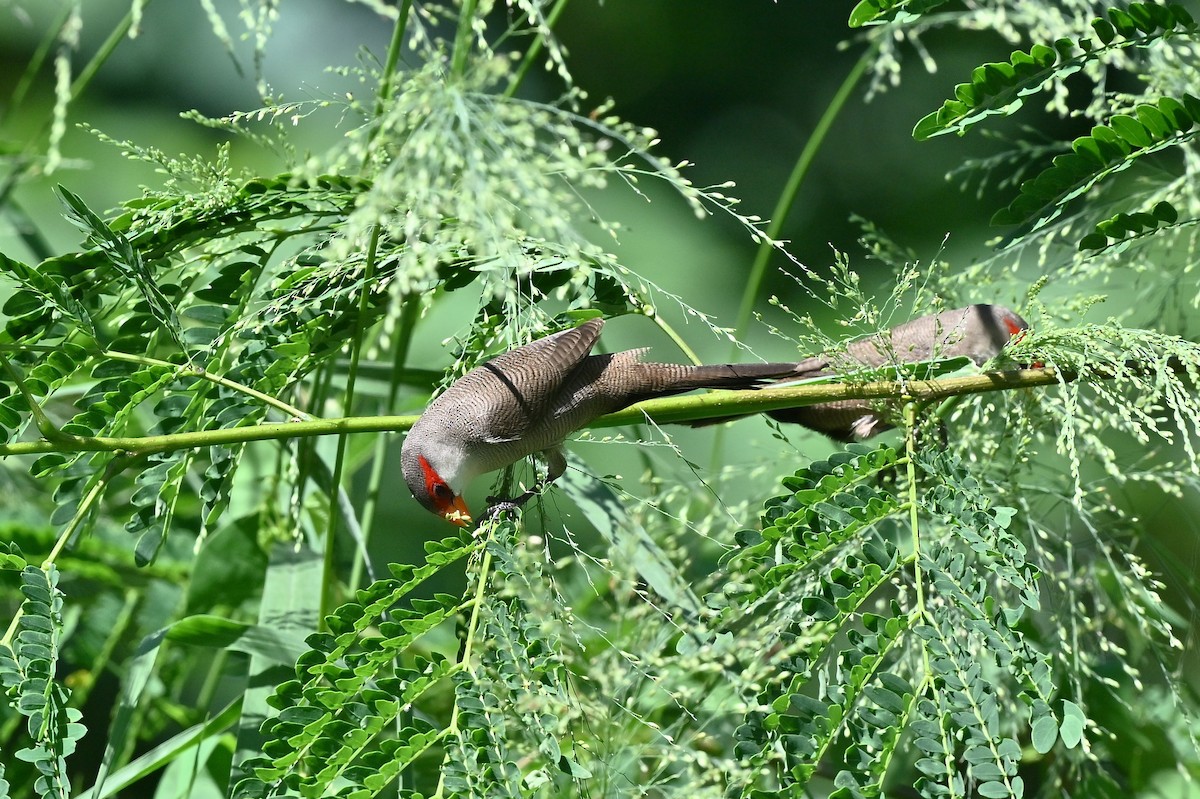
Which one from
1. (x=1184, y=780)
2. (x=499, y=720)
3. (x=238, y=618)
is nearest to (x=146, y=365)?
(x=499, y=720)

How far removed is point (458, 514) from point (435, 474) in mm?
49

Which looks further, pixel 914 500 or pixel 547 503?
pixel 547 503

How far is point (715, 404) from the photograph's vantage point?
38.9 inches


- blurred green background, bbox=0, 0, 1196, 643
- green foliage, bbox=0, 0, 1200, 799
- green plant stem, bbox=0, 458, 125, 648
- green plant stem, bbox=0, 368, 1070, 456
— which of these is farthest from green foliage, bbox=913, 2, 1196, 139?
blurred green background, bbox=0, 0, 1196, 643

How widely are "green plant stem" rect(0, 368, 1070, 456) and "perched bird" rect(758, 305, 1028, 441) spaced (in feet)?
0.21

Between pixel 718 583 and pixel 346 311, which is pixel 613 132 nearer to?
pixel 346 311

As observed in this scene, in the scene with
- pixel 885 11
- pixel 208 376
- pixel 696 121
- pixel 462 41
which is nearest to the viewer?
pixel 462 41

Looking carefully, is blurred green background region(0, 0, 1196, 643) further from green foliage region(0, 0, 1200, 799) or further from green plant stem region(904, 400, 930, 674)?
green plant stem region(904, 400, 930, 674)

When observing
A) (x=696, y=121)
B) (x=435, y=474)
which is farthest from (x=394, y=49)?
(x=696, y=121)

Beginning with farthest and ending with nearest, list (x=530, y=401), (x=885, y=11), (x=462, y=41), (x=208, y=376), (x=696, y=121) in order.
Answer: (x=696, y=121)
(x=530, y=401)
(x=208, y=376)
(x=885, y=11)
(x=462, y=41)

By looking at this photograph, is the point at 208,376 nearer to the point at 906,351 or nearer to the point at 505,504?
the point at 505,504

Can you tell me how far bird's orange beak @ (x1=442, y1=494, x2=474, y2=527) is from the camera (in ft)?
3.60

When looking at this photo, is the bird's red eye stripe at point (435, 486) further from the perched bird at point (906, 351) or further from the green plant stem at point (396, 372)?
the perched bird at point (906, 351)

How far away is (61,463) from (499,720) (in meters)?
0.50
